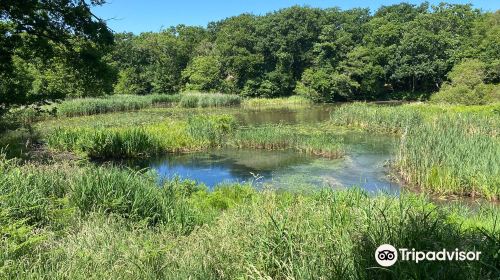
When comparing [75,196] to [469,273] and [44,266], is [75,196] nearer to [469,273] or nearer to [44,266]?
[44,266]

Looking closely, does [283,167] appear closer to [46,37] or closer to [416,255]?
[46,37]

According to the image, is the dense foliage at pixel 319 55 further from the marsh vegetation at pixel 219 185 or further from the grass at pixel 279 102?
the marsh vegetation at pixel 219 185

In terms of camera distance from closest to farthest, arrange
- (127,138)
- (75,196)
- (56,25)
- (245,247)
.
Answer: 1. (245,247)
2. (75,196)
3. (56,25)
4. (127,138)

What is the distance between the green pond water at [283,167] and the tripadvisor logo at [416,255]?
24.3 feet

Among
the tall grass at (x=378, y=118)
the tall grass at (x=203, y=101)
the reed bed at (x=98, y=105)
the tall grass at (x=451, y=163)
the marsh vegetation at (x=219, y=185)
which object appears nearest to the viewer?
the marsh vegetation at (x=219, y=185)

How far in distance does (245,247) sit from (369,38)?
5427cm

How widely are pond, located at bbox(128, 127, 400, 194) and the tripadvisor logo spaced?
7446 mm

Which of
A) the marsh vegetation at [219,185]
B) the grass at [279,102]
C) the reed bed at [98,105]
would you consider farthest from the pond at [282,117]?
the grass at [279,102]

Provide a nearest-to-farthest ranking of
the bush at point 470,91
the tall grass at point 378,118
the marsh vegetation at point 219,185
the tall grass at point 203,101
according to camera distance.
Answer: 1. the marsh vegetation at point 219,185
2. the tall grass at point 378,118
3. the bush at point 470,91
4. the tall grass at point 203,101

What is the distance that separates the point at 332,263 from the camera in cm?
347

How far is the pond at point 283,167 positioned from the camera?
12.1m

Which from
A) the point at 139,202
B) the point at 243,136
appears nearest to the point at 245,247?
the point at 139,202

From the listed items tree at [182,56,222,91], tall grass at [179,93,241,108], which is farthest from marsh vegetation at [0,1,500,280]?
tree at [182,56,222,91]

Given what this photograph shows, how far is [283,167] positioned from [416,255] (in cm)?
1101
